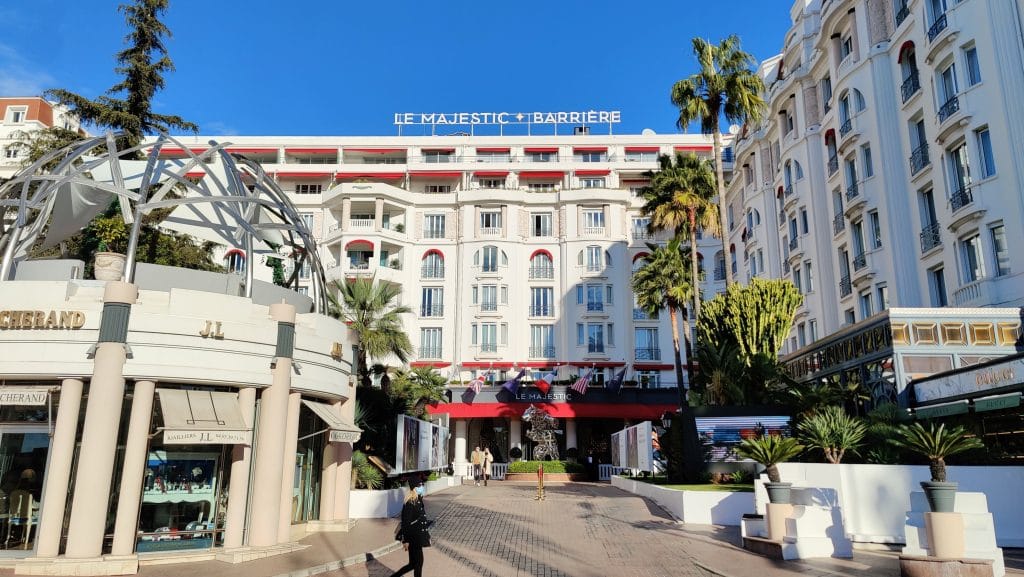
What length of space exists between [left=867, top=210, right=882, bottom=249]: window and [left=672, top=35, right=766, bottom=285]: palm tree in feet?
20.9

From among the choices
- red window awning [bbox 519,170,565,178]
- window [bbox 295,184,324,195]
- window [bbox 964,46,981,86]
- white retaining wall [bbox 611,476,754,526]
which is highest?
red window awning [bbox 519,170,565,178]

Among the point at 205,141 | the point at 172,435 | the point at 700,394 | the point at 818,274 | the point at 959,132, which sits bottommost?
the point at 172,435

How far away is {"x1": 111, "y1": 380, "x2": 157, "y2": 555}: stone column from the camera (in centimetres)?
1130

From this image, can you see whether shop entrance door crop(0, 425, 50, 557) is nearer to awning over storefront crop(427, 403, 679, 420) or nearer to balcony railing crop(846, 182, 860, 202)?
balcony railing crop(846, 182, 860, 202)

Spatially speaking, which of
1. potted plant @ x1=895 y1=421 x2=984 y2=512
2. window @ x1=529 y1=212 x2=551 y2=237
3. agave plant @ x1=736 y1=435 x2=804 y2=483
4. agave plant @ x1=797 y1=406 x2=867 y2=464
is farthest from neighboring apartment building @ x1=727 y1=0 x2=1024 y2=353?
window @ x1=529 y1=212 x2=551 y2=237

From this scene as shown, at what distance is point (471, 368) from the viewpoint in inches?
1868

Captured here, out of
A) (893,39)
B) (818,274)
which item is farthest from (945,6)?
(818,274)

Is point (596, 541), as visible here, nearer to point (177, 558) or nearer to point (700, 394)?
point (177, 558)

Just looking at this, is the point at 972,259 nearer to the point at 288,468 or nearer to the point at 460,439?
the point at 288,468

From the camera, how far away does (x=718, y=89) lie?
96.7ft

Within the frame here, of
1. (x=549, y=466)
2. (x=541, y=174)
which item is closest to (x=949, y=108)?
(x=549, y=466)

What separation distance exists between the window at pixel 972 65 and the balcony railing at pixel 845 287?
34.1ft

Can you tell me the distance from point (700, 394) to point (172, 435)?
67.8ft

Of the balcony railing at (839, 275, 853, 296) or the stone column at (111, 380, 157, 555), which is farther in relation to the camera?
the balcony railing at (839, 275, 853, 296)
